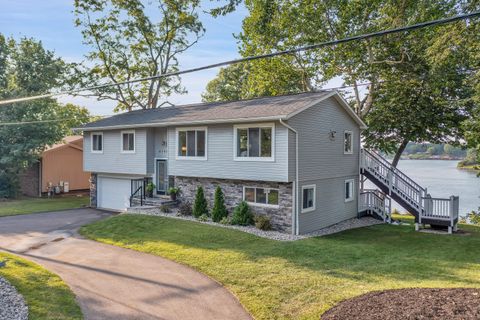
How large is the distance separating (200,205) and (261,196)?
3.03 meters

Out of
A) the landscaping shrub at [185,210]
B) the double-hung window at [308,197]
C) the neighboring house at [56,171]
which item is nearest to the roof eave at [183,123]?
the double-hung window at [308,197]

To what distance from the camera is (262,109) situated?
48.8ft

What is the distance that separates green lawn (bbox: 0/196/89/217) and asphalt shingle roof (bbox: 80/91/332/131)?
16.0 feet

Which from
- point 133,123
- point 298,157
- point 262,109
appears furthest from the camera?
point 133,123

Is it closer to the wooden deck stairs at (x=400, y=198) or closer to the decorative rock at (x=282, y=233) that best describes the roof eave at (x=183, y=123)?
the decorative rock at (x=282, y=233)

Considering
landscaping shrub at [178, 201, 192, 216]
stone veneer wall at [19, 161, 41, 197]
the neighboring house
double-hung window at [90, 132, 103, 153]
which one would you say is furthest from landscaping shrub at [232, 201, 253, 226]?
stone veneer wall at [19, 161, 41, 197]

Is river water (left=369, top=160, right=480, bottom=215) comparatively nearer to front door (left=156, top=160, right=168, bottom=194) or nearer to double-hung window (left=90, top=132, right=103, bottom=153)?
front door (left=156, top=160, right=168, bottom=194)

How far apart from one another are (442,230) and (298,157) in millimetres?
7219

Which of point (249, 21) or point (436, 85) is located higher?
point (249, 21)

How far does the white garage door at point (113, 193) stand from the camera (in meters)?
20.0

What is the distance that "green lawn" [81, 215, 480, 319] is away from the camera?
7.50m

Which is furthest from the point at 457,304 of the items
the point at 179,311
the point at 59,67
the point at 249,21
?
the point at 59,67

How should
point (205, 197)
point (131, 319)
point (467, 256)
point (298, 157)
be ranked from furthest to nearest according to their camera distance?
1. point (205, 197)
2. point (298, 157)
3. point (467, 256)
4. point (131, 319)

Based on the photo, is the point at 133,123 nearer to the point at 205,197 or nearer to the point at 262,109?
the point at 205,197
